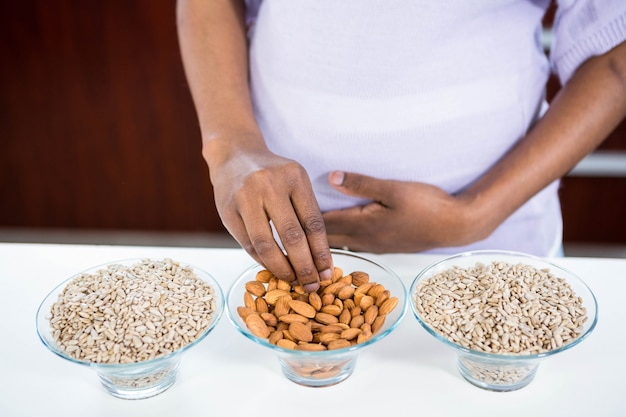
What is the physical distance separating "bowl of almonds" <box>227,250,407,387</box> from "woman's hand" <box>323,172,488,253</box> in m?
0.20

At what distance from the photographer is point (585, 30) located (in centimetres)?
107

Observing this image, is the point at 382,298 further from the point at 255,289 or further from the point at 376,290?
the point at 255,289

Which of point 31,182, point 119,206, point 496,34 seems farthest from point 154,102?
point 496,34

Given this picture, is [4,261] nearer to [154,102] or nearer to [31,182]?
[154,102]

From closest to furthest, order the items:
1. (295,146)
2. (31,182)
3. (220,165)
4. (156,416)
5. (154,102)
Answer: (156,416) → (220,165) → (295,146) → (154,102) → (31,182)

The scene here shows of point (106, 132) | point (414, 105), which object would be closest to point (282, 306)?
point (414, 105)

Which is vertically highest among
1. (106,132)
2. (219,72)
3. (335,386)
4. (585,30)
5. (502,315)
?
(585,30)

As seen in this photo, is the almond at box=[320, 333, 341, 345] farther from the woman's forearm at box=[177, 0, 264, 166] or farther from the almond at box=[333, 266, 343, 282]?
the woman's forearm at box=[177, 0, 264, 166]

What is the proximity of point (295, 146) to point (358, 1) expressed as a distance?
28 cm

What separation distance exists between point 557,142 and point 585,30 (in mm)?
201

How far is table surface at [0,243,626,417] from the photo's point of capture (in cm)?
75

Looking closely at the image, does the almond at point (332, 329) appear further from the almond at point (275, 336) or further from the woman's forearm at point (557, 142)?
the woman's forearm at point (557, 142)

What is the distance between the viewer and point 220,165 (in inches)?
38.2

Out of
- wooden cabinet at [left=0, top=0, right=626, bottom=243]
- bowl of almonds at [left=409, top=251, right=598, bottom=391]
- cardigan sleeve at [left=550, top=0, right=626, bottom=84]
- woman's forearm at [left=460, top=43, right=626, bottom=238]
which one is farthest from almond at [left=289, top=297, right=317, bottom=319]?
wooden cabinet at [left=0, top=0, right=626, bottom=243]
